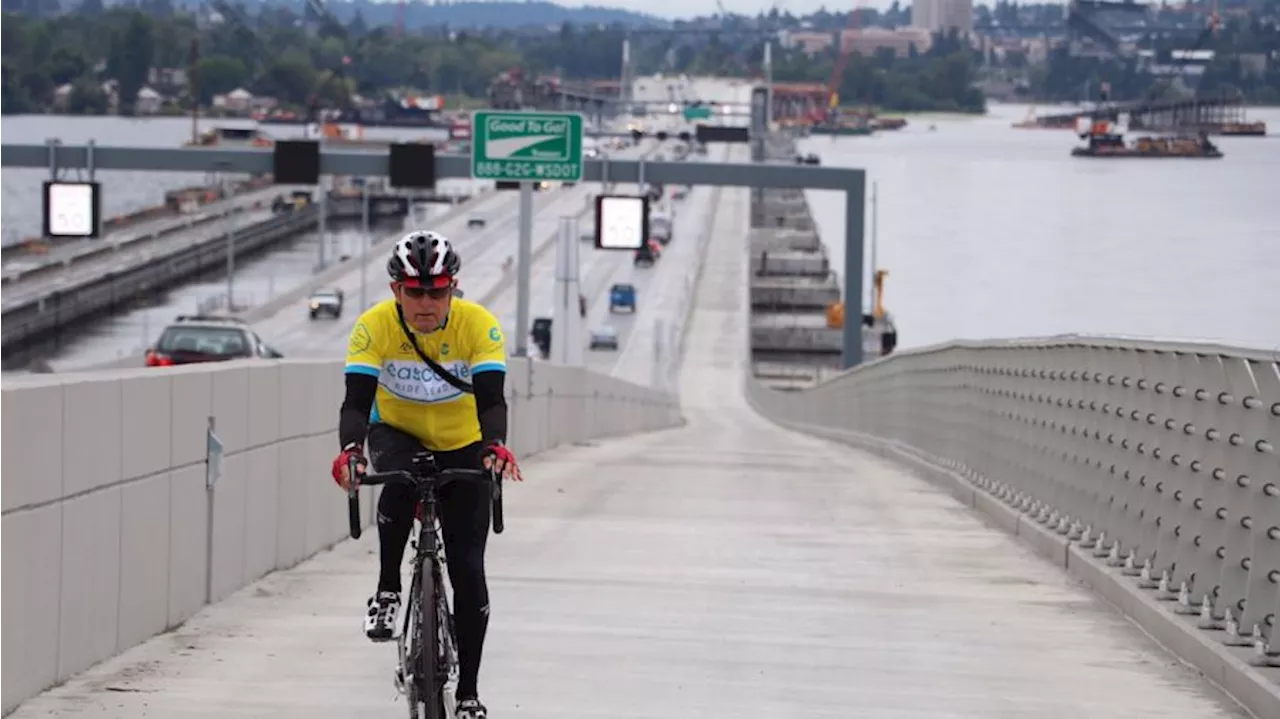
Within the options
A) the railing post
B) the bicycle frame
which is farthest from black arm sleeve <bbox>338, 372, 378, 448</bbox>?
the railing post

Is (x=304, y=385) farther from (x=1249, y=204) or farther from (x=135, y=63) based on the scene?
(x=135, y=63)

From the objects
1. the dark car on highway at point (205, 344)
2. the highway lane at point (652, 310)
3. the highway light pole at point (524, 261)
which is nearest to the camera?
the highway light pole at point (524, 261)

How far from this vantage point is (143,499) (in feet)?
32.1

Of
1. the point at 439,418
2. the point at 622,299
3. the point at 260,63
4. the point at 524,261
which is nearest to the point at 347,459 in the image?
the point at 439,418

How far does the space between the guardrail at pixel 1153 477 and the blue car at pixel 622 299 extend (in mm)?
103410

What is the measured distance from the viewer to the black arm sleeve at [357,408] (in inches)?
295

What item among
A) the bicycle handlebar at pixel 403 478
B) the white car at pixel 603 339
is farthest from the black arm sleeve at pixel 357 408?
the white car at pixel 603 339

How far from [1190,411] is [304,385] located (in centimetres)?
498

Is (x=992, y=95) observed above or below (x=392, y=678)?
above

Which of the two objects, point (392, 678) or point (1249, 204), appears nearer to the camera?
point (392, 678)

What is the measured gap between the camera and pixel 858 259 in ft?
177

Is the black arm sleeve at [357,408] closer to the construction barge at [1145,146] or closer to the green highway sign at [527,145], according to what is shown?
the construction barge at [1145,146]

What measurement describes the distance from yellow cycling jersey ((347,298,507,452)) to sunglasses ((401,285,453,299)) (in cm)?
18

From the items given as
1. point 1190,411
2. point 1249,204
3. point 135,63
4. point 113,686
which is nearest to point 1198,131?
point 1249,204
